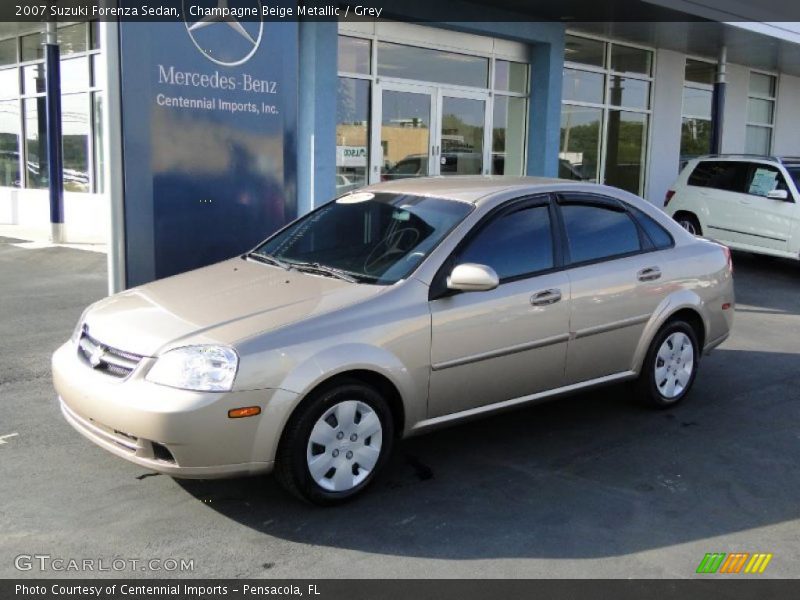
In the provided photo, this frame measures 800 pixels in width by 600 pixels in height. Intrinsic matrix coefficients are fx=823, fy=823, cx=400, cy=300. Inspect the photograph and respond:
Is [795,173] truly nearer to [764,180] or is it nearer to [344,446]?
[764,180]

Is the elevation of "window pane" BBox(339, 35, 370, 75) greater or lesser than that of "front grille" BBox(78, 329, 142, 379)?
greater

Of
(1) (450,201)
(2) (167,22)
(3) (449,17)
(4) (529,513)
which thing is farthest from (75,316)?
(3) (449,17)

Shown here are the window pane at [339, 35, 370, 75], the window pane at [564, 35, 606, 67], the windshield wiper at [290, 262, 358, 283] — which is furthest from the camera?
the window pane at [564, 35, 606, 67]

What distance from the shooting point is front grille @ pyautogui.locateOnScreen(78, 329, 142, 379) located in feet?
13.1

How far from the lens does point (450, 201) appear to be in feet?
16.5

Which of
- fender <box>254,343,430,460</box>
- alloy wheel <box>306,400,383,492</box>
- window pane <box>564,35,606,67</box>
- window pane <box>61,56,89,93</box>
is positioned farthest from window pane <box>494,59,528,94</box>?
alloy wheel <box>306,400,383,492</box>

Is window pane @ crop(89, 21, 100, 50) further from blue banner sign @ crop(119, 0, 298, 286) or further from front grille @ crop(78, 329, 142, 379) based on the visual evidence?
front grille @ crop(78, 329, 142, 379)

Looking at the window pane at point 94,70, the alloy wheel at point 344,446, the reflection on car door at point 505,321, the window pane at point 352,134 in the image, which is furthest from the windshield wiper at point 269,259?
the window pane at point 94,70

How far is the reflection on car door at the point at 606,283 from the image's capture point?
17.0ft

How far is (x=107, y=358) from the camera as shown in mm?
4117

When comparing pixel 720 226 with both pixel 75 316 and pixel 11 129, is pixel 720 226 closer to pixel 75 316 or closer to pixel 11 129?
pixel 75 316

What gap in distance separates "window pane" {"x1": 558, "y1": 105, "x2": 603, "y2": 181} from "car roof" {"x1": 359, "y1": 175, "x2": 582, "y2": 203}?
9963mm

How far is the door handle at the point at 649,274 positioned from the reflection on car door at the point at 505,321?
76 centimetres

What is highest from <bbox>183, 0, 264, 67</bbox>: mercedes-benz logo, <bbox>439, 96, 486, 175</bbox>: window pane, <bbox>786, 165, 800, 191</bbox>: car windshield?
<bbox>183, 0, 264, 67</bbox>: mercedes-benz logo
